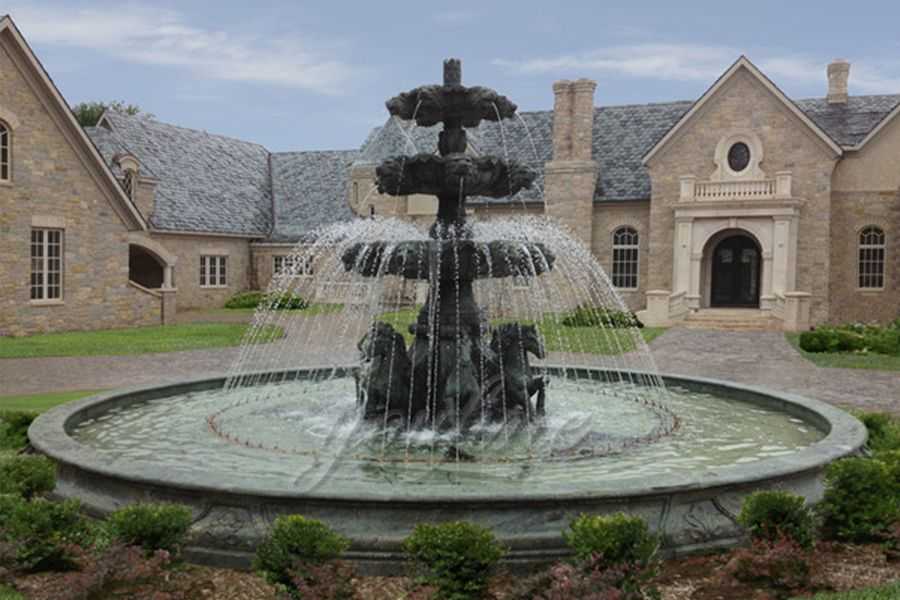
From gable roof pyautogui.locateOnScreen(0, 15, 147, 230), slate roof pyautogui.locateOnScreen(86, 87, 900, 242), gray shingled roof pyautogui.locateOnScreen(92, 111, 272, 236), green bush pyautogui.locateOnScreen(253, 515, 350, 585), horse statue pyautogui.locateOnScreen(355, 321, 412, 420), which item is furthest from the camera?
gray shingled roof pyautogui.locateOnScreen(92, 111, 272, 236)

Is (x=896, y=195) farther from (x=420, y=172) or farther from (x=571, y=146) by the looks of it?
(x=420, y=172)

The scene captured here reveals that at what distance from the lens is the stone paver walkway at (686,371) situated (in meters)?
17.0

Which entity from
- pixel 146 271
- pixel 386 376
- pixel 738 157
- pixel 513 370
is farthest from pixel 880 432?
pixel 146 271

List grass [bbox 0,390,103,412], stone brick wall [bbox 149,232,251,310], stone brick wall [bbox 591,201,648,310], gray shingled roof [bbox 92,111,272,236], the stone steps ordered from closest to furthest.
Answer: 1. grass [bbox 0,390,103,412]
2. the stone steps
3. stone brick wall [bbox 591,201,648,310]
4. stone brick wall [bbox 149,232,251,310]
5. gray shingled roof [bbox 92,111,272,236]

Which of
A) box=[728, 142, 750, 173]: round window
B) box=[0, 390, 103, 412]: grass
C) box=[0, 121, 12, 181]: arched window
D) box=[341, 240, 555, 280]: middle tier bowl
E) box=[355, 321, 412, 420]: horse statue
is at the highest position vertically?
box=[728, 142, 750, 173]: round window

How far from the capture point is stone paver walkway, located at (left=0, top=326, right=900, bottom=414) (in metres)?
17.0

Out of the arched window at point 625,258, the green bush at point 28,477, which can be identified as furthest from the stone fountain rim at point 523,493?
the arched window at point 625,258

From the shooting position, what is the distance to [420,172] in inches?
389

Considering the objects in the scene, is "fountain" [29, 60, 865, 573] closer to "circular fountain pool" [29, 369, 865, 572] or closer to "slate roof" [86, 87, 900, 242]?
"circular fountain pool" [29, 369, 865, 572]

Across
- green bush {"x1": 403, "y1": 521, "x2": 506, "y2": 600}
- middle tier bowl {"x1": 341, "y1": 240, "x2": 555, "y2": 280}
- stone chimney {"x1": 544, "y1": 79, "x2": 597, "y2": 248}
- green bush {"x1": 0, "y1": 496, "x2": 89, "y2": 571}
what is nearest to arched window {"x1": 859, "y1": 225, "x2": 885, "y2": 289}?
stone chimney {"x1": 544, "y1": 79, "x2": 597, "y2": 248}

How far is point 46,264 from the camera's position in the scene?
28531mm

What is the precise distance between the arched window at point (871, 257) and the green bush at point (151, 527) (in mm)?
35197

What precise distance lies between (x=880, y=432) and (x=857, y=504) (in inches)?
151

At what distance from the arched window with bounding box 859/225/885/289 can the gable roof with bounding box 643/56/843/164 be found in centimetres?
370
